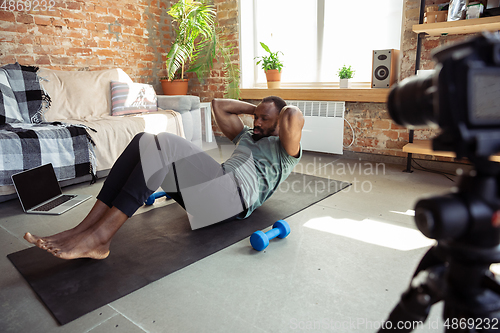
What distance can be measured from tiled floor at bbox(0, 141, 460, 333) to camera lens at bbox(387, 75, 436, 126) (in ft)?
2.72

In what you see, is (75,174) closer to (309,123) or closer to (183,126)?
(183,126)

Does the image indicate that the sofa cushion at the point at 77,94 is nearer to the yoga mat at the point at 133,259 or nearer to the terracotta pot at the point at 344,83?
the yoga mat at the point at 133,259

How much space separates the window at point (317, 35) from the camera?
3256 mm

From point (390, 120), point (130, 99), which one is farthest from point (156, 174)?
point (390, 120)

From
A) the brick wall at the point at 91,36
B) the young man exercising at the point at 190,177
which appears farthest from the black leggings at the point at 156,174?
the brick wall at the point at 91,36

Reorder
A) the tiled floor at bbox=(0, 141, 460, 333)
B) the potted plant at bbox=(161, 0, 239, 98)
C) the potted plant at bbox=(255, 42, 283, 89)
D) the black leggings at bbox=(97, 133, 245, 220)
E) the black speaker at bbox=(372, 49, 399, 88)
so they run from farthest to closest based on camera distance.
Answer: the potted plant at bbox=(161, 0, 239, 98) < the potted plant at bbox=(255, 42, 283, 89) < the black speaker at bbox=(372, 49, 399, 88) < the black leggings at bbox=(97, 133, 245, 220) < the tiled floor at bbox=(0, 141, 460, 333)

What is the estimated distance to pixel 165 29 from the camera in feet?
15.1

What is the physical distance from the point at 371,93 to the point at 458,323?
2.88 metres

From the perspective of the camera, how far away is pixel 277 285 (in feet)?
4.29

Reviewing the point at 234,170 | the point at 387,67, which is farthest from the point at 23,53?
the point at 387,67

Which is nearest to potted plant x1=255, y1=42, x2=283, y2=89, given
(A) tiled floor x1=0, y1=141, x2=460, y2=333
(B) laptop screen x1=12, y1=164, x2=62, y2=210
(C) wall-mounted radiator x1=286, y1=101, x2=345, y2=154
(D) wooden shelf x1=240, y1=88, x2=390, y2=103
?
(D) wooden shelf x1=240, y1=88, x2=390, y2=103

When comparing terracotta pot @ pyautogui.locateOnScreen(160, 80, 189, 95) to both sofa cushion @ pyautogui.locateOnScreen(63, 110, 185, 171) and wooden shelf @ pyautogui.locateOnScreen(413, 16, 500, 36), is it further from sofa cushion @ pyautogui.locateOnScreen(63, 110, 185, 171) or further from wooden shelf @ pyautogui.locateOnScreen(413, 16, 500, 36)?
wooden shelf @ pyautogui.locateOnScreen(413, 16, 500, 36)

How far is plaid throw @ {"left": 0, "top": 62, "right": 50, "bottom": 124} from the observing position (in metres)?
2.72

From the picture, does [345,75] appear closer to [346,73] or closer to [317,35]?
[346,73]
